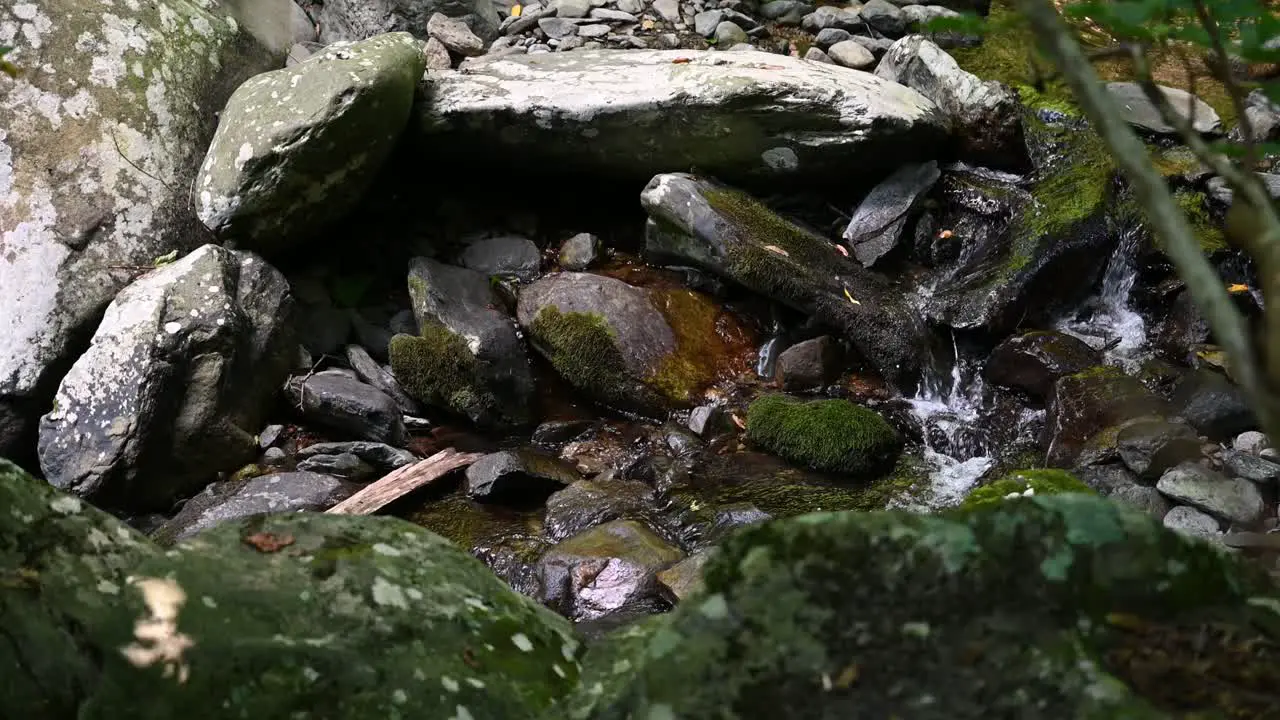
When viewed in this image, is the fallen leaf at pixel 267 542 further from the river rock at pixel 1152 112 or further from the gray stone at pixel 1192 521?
the river rock at pixel 1152 112

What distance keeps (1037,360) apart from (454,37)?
540 centimetres

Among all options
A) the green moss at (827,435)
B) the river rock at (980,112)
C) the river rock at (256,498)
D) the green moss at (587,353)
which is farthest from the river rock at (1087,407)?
the river rock at (256,498)

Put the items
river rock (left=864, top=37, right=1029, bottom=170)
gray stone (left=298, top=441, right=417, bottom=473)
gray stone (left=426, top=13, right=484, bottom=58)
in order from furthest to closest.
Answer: gray stone (left=426, top=13, right=484, bottom=58)
river rock (left=864, top=37, right=1029, bottom=170)
gray stone (left=298, top=441, right=417, bottom=473)

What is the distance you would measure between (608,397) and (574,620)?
6.73ft

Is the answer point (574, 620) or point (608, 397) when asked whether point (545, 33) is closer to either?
point (608, 397)

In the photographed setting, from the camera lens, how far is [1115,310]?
6367 millimetres

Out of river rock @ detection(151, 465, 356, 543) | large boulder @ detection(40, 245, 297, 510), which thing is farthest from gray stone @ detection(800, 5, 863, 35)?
river rock @ detection(151, 465, 356, 543)

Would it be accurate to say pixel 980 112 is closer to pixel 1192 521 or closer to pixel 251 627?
pixel 1192 521

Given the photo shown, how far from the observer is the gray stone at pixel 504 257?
278 inches

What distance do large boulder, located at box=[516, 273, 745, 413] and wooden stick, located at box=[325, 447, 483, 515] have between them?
1013 mm

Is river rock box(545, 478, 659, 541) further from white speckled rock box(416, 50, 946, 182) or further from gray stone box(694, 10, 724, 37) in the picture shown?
gray stone box(694, 10, 724, 37)

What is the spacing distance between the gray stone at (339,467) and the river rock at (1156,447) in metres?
4.31

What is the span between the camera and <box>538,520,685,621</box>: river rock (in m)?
Result: 4.53

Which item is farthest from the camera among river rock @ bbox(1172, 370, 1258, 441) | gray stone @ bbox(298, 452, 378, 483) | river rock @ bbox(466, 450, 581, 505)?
gray stone @ bbox(298, 452, 378, 483)
